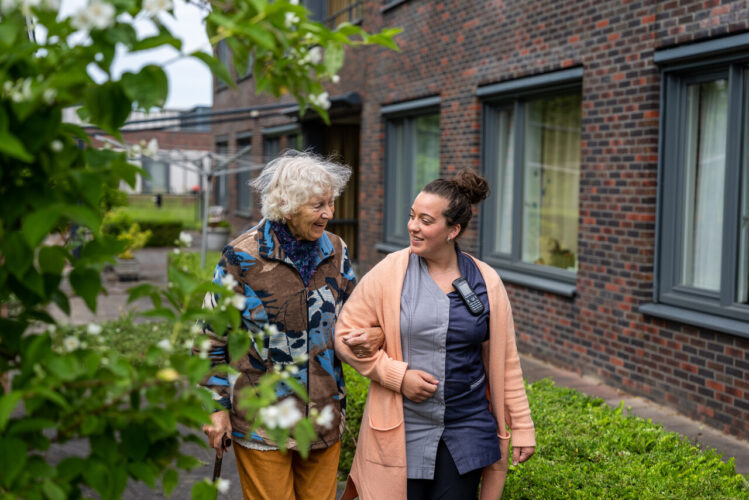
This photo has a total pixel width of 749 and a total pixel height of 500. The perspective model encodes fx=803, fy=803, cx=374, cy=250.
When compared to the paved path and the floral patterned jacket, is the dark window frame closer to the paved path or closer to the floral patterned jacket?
the paved path

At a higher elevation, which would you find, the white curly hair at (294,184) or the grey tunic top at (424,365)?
the white curly hair at (294,184)

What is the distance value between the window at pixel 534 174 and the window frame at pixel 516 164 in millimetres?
11

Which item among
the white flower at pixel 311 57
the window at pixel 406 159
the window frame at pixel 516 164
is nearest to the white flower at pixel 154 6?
the white flower at pixel 311 57

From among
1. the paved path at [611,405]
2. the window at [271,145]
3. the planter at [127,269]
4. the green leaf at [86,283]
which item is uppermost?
the window at [271,145]

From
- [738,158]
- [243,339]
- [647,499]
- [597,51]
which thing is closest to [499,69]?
[597,51]

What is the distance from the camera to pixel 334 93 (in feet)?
47.0

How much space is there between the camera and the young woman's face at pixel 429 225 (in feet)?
10.0

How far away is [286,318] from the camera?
3.07 m

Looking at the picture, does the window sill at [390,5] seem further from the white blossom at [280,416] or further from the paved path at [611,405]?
the white blossom at [280,416]

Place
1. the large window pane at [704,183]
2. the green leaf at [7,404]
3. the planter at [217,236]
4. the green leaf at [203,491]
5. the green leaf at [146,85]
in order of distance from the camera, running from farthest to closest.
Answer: the planter at [217,236] < the large window pane at [704,183] < the green leaf at [203,491] < the green leaf at [146,85] < the green leaf at [7,404]

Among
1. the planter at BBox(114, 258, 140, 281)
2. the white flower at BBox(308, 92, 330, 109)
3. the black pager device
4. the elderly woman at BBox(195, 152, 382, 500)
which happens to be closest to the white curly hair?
the elderly woman at BBox(195, 152, 382, 500)

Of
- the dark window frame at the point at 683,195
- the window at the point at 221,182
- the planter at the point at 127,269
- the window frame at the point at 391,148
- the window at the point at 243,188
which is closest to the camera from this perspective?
the dark window frame at the point at 683,195

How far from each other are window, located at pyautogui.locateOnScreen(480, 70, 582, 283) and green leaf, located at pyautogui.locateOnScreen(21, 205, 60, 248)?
6850 mm

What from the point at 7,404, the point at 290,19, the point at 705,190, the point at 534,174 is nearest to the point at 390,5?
the point at 534,174
